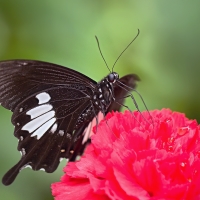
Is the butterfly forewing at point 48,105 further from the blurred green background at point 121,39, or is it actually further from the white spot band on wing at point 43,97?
the blurred green background at point 121,39

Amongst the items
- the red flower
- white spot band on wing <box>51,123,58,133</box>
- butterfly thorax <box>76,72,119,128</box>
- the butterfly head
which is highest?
the butterfly head

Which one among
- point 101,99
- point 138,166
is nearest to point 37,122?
point 101,99

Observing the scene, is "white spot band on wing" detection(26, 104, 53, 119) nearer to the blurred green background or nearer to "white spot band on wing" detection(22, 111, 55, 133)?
"white spot band on wing" detection(22, 111, 55, 133)

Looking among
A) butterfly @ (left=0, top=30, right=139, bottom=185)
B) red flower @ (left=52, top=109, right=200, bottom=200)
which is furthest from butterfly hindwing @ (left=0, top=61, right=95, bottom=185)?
red flower @ (left=52, top=109, right=200, bottom=200)

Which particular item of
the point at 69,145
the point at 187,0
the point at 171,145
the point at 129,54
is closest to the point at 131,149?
the point at 171,145

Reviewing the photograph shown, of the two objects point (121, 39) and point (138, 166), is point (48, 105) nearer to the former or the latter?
point (138, 166)

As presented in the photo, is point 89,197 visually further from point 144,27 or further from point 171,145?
point 144,27
